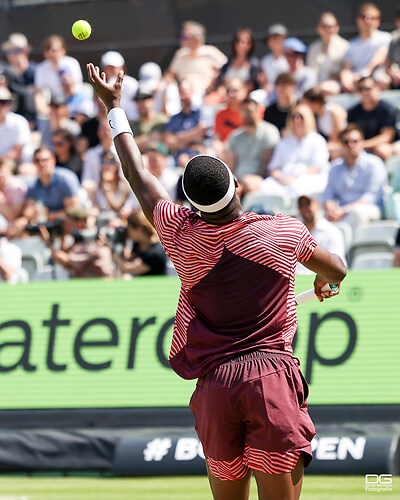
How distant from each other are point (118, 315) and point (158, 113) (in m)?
5.82

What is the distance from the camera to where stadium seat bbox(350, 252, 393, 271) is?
836cm

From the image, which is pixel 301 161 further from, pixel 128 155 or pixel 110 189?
pixel 128 155

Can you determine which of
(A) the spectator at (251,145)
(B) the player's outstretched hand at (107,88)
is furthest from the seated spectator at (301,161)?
(B) the player's outstretched hand at (107,88)

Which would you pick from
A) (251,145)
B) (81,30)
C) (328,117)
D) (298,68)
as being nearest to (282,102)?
(328,117)

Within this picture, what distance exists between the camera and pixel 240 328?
11.5 ft

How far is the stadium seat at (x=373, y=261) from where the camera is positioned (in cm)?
836

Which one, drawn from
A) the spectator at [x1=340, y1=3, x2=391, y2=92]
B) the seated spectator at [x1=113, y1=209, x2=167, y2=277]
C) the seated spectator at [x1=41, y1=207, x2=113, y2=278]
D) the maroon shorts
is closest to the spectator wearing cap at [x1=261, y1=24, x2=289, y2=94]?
the spectator at [x1=340, y1=3, x2=391, y2=92]

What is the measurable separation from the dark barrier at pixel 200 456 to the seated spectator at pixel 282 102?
17.2 ft

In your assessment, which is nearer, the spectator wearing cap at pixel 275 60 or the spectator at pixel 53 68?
the spectator wearing cap at pixel 275 60

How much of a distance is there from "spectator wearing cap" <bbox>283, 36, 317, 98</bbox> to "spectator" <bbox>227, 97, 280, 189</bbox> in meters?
1.25

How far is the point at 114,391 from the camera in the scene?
7.00m

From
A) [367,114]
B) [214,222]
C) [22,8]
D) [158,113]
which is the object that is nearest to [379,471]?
[214,222]

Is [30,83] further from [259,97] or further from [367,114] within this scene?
[367,114]

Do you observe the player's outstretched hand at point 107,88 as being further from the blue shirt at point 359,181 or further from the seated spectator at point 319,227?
the blue shirt at point 359,181
